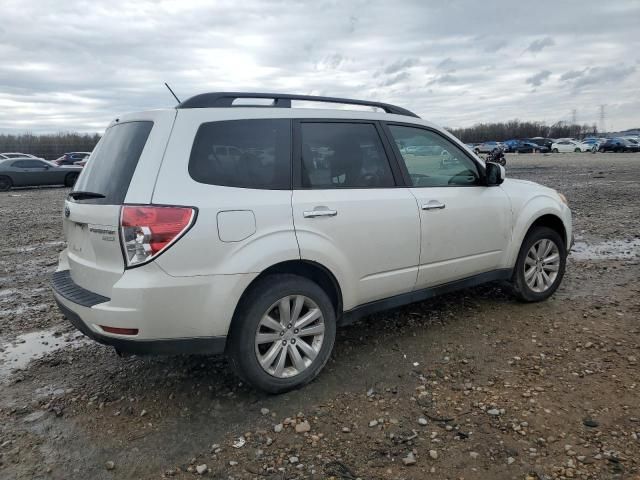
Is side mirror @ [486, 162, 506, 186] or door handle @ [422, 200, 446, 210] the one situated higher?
side mirror @ [486, 162, 506, 186]

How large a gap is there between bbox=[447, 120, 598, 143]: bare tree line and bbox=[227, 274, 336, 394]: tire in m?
104

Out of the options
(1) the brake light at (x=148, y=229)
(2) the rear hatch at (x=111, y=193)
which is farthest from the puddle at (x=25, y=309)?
(1) the brake light at (x=148, y=229)

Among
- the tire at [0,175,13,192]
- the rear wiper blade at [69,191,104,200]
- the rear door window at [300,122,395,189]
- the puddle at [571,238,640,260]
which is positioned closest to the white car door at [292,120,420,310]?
the rear door window at [300,122,395,189]

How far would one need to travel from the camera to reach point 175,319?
9.98 ft

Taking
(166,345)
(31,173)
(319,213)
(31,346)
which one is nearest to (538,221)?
(319,213)

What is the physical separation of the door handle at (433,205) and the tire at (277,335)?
1.10m

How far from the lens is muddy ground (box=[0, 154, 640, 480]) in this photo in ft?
9.12

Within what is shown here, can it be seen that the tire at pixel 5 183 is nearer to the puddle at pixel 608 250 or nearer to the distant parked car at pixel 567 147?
the puddle at pixel 608 250

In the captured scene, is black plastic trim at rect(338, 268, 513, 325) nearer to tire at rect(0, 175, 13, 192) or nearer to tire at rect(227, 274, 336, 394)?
tire at rect(227, 274, 336, 394)

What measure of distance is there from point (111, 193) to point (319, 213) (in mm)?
1298

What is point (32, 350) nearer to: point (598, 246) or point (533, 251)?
point (533, 251)

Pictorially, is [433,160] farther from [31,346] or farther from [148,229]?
[31,346]

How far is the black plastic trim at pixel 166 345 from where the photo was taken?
306cm

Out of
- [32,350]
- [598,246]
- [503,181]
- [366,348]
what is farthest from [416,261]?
[598,246]
